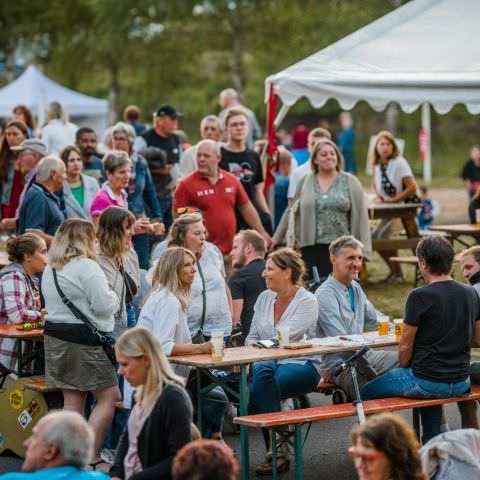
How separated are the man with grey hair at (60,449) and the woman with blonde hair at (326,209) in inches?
244

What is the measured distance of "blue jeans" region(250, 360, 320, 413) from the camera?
25.3 ft

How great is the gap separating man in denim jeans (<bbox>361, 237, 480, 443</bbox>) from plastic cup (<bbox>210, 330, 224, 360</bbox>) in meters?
1.02

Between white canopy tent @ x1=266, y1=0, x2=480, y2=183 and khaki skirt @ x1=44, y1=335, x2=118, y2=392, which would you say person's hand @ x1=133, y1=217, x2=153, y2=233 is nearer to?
white canopy tent @ x1=266, y1=0, x2=480, y2=183

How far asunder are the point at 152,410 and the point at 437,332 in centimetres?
214

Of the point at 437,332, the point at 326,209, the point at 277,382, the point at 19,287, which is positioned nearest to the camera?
the point at 437,332

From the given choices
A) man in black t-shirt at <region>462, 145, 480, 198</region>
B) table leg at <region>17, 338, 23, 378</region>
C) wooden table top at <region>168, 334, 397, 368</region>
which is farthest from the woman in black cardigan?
man in black t-shirt at <region>462, 145, 480, 198</region>

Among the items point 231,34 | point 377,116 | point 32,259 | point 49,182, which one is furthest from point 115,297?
point 377,116

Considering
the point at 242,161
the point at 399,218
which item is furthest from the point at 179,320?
the point at 399,218

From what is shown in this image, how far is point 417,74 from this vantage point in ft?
37.1

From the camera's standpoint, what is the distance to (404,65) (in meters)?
11.7

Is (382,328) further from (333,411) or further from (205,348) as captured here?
(205,348)

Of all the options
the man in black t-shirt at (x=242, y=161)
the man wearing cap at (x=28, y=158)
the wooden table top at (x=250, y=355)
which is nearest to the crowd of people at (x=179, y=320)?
the wooden table top at (x=250, y=355)

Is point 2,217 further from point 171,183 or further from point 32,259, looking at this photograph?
point 32,259

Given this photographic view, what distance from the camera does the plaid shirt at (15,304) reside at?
8.65 metres
